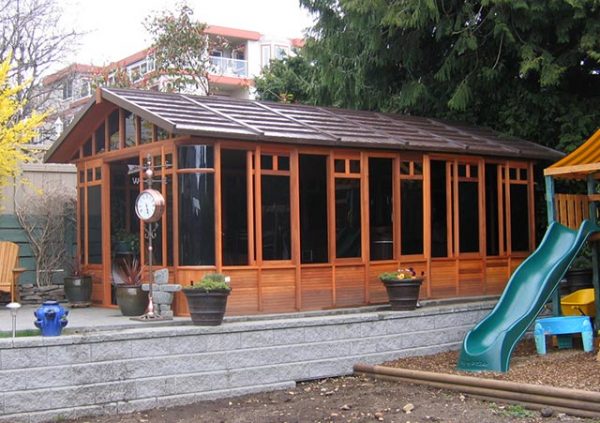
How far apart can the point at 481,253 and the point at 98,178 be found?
632 cm

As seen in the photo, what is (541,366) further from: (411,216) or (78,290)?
(78,290)

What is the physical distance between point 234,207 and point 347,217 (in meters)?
1.88

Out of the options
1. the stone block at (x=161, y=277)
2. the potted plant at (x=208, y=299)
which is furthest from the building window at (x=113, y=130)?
the potted plant at (x=208, y=299)

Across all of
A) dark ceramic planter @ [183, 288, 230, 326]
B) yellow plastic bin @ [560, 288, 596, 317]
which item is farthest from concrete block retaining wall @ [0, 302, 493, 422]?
yellow plastic bin @ [560, 288, 596, 317]

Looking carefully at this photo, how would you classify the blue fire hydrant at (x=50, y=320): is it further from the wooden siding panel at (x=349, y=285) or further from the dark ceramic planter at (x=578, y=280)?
the dark ceramic planter at (x=578, y=280)

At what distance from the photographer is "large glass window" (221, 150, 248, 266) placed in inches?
380

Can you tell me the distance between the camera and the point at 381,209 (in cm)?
1122

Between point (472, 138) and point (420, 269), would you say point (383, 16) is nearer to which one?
point (472, 138)

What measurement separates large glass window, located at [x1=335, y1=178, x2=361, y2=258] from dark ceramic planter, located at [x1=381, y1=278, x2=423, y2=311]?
697 mm

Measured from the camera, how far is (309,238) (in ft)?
34.2

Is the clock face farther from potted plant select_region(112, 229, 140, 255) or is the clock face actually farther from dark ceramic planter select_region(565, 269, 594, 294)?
dark ceramic planter select_region(565, 269, 594, 294)

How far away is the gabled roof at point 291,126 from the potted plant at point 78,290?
2.18 meters

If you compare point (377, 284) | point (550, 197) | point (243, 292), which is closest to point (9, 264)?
point (243, 292)

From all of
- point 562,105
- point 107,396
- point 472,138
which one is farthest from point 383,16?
point 107,396
